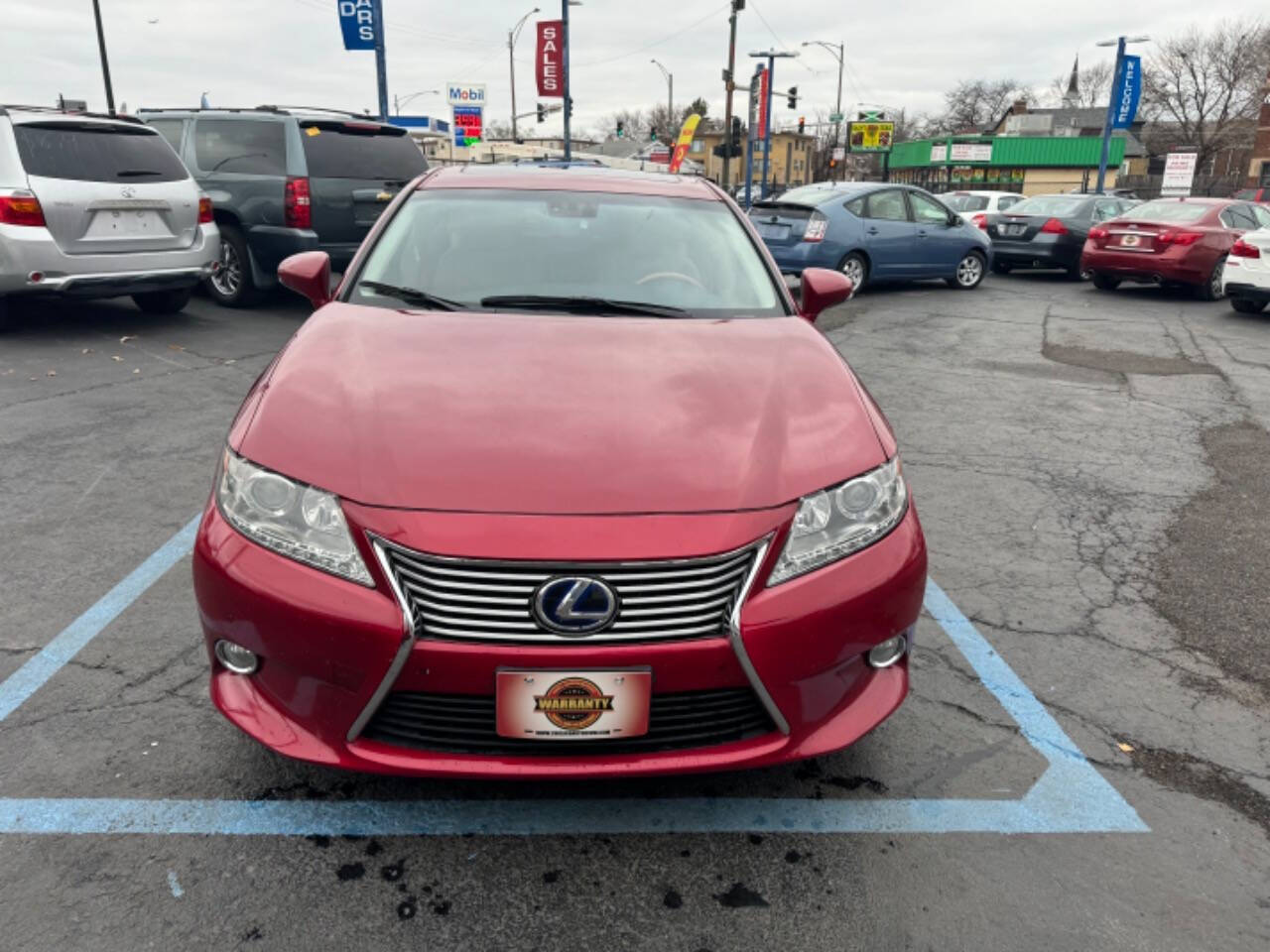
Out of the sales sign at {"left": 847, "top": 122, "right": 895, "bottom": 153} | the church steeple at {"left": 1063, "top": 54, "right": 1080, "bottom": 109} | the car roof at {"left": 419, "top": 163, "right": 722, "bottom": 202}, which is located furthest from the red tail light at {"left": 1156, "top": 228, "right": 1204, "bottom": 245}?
the church steeple at {"left": 1063, "top": 54, "right": 1080, "bottom": 109}

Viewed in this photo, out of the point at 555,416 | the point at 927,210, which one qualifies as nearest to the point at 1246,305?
the point at 927,210

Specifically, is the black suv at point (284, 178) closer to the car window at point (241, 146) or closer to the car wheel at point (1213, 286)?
the car window at point (241, 146)

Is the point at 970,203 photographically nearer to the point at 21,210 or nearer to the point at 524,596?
the point at 21,210

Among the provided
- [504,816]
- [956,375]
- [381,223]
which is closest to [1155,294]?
[956,375]

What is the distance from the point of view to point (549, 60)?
30938 millimetres

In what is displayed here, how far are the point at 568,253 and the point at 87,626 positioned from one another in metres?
2.13

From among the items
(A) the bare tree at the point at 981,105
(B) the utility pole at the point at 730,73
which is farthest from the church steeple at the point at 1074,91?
(B) the utility pole at the point at 730,73

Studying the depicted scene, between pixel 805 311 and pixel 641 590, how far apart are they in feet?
6.69

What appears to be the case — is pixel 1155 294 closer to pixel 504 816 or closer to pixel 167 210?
pixel 167 210

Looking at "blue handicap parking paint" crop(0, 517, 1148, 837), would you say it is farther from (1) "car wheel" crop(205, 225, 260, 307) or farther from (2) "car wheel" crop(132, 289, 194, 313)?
(1) "car wheel" crop(205, 225, 260, 307)

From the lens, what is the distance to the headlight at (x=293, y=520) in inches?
81.1

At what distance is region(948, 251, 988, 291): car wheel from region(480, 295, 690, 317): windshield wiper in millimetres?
11844

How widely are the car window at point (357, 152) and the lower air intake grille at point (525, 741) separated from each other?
26.1 ft

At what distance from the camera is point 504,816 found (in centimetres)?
241
